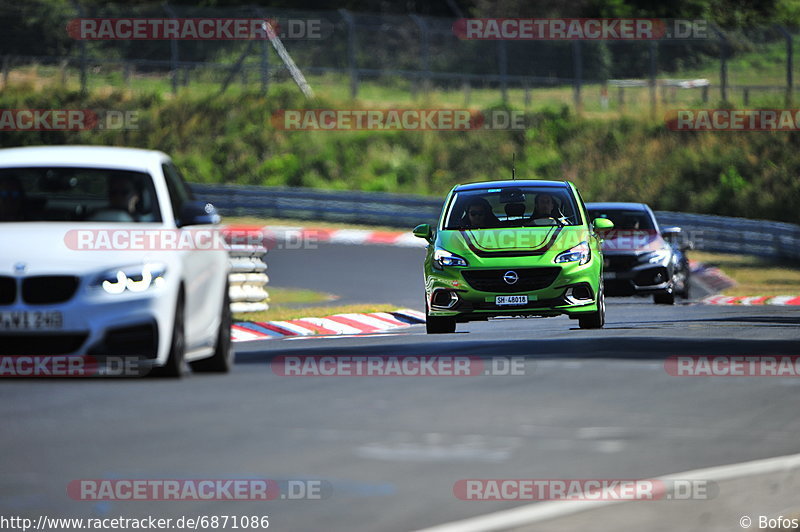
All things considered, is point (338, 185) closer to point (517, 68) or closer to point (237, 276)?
point (517, 68)

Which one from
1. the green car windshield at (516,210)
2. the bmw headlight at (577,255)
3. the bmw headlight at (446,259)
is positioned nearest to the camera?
the bmw headlight at (577,255)

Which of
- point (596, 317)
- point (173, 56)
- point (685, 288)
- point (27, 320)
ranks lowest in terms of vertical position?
point (685, 288)

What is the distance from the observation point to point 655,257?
81.5 ft

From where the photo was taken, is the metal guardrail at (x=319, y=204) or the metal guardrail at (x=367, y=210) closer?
the metal guardrail at (x=367, y=210)

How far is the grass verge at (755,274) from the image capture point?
32.0 meters

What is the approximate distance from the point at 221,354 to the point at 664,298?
1812 centimetres

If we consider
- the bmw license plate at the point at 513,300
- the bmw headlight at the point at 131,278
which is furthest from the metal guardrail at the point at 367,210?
the bmw headlight at the point at 131,278

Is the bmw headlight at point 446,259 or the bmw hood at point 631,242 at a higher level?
the bmw headlight at point 446,259

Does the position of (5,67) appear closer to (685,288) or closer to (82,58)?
(82,58)

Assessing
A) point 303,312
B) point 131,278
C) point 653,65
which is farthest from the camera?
point 653,65

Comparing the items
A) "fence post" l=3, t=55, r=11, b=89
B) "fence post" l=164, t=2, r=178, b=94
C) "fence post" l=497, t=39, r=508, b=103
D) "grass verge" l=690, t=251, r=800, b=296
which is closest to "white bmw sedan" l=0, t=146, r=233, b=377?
"grass verge" l=690, t=251, r=800, b=296

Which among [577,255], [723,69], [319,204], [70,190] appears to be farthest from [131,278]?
[723,69]

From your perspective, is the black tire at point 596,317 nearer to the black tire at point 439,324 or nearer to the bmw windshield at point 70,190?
the black tire at point 439,324

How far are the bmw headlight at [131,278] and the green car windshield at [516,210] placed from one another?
912cm
